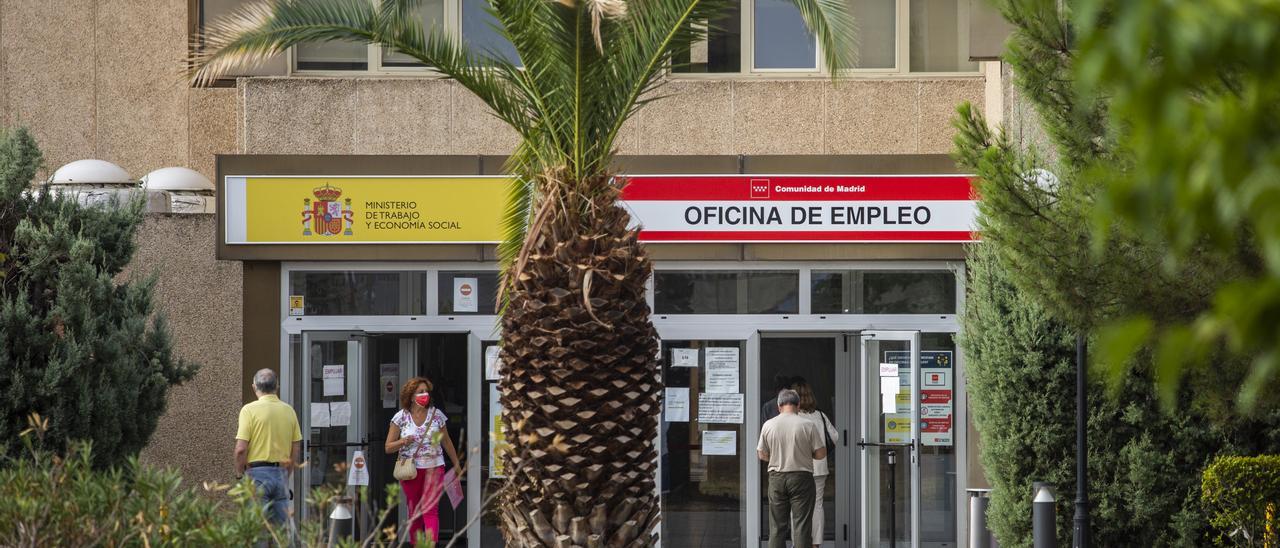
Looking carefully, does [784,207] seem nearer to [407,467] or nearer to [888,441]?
[888,441]

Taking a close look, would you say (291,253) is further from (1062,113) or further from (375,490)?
(1062,113)

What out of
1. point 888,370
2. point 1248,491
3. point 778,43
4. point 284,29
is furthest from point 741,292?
point 284,29

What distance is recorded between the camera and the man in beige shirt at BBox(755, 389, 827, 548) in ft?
40.4

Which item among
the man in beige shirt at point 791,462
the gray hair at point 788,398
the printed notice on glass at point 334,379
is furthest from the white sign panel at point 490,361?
the gray hair at point 788,398

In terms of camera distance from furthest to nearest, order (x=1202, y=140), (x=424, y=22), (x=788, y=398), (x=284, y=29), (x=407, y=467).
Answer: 1. (x=424, y=22)
2. (x=788, y=398)
3. (x=407, y=467)
4. (x=284, y=29)
5. (x=1202, y=140)

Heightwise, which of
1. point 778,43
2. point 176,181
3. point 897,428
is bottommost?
point 897,428

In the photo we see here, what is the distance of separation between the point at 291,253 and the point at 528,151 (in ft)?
14.4

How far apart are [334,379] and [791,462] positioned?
172 inches

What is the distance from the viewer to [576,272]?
8789 mm

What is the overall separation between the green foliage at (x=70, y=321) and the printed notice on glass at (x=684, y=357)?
14.9 ft

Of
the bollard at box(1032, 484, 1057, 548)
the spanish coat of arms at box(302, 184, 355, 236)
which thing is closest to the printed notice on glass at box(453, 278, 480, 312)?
the spanish coat of arms at box(302, 184, 355, 236)

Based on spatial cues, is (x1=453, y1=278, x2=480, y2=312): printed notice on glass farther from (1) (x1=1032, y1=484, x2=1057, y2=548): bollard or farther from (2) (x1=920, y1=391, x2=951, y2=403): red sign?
(1) (x1=1032, y1=484, x2=1057, y2=548): bollard

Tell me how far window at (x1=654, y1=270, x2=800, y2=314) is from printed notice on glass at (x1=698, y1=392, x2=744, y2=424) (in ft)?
2.62

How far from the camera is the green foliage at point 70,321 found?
1102 centimetres
